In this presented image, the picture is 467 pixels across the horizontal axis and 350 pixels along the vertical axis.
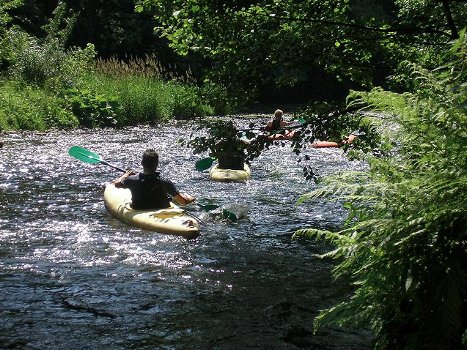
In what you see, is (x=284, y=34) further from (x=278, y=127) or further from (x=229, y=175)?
(x=229, y=175)

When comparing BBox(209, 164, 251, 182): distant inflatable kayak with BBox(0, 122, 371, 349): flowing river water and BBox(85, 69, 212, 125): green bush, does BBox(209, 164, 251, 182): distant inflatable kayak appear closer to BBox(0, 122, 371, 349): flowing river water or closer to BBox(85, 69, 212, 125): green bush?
BBox(0, 122, 371, 349): flowing river water

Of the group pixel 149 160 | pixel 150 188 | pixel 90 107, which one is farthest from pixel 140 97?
pixel 149 160

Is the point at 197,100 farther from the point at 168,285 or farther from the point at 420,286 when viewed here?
the point at 420,286

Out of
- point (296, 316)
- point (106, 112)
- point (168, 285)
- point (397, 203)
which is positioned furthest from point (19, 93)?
point (397, 203)

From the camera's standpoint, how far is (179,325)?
4562 millimetres

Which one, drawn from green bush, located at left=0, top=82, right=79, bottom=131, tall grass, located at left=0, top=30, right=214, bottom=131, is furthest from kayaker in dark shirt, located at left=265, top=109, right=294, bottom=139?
green bush, located at left=0, top=82, right=79, bottom=131

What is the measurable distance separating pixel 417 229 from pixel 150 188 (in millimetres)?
5606

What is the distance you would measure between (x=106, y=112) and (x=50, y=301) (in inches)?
494

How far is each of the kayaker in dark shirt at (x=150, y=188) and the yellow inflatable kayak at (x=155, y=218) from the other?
→ 0.12 metres

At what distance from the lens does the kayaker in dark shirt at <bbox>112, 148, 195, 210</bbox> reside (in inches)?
286

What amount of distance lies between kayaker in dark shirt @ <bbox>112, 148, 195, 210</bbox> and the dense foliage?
5098 mm

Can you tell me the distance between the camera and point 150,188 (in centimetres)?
738

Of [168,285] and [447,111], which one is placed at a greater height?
[447,111]

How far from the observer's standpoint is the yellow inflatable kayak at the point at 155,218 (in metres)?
6.93
